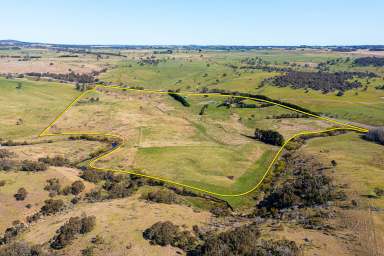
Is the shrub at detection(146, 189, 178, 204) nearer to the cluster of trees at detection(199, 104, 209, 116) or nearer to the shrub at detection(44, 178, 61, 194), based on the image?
the shrub at detection(44, 178, 61, 194)

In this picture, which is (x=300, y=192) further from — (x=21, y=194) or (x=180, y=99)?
(x=180, y=99)

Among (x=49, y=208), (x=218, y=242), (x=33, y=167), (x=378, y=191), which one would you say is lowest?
(x=49, y=208)

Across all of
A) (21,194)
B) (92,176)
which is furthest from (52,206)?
(92,176)

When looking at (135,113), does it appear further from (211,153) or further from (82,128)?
(211,153)

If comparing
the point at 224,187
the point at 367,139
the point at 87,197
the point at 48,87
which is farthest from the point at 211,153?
the point at 48,87

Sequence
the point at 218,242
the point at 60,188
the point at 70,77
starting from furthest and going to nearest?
the point at 70,77 < the point at 60,188 < the point at 218,242

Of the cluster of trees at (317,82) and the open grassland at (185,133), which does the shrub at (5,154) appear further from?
the cluster of trees at (317,82)

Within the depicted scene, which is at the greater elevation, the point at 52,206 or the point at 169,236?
the point at 169,236
